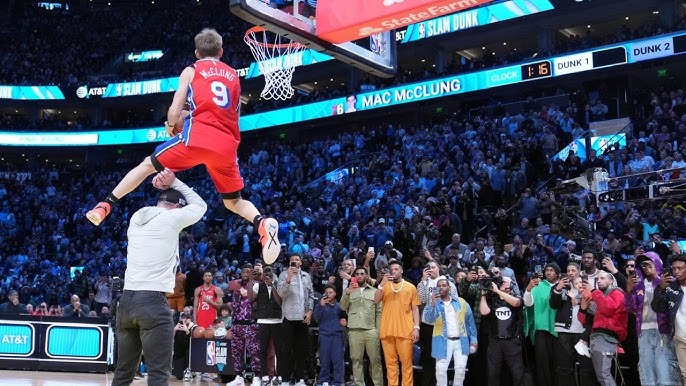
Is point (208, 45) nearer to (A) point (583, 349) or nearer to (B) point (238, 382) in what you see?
(A) point (583, 349)

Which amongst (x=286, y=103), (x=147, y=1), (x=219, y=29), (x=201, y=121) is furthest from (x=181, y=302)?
(x=147, y=1)

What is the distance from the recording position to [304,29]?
840cm

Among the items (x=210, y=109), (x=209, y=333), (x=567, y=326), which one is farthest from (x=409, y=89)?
(x=210, y=109)

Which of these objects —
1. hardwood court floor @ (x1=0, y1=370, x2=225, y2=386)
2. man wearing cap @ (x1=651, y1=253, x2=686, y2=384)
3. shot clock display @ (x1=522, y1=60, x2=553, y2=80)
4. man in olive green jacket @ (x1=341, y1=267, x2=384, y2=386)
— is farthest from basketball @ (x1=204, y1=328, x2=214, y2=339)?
shot clock display @ (x1=522, y1=60, x2=553, y2=80)

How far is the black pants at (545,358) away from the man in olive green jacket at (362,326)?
2.45 metres

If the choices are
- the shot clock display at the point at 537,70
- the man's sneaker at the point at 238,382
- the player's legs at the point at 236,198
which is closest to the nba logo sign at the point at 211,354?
the man's sneaker at the point at 238,382

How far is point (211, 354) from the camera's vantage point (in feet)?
44.2

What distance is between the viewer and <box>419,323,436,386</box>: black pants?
11336mm

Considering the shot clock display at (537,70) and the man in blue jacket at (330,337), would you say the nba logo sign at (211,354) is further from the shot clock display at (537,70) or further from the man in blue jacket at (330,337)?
the shot clock display at (537,70)

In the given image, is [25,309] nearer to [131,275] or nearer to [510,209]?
[510,209]

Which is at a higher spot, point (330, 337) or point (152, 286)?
point (152, 286)

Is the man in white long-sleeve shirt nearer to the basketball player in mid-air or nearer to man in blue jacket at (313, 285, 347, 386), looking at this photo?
the basketball player in mid-air

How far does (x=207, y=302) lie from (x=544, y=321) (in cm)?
605

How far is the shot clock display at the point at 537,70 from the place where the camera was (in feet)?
86.9
